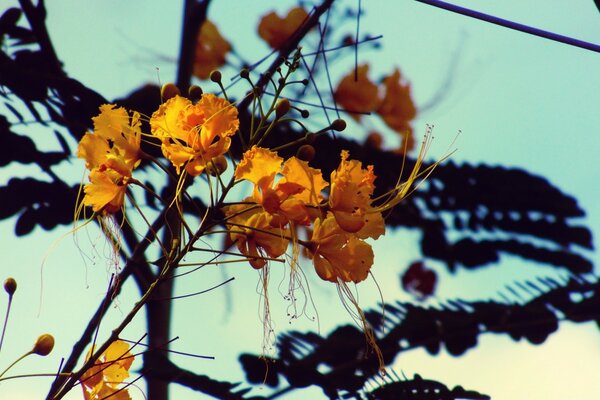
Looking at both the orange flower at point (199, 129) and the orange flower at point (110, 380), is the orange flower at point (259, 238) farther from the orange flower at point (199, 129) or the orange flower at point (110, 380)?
the orange flower at point (110, 380)

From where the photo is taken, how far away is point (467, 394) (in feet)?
4.54

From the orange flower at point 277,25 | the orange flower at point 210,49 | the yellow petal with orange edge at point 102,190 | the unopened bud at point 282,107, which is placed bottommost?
the yellow petal with orange edge at point 102,190

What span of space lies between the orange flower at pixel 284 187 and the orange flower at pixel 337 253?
47mm

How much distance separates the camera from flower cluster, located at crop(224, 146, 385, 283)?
3.69ft

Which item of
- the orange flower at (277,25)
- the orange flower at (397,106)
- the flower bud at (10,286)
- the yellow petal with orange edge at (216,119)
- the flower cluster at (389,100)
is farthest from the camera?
the orange flower at (397,106)

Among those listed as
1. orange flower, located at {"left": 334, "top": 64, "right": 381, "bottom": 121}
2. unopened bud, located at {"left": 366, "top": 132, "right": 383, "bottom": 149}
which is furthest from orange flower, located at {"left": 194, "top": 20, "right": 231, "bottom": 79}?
unopened bud, located at {"left": 366, "top": 132, "right": 383, "bottom": 149}

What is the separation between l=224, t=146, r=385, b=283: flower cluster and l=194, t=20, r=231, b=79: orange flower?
159cm

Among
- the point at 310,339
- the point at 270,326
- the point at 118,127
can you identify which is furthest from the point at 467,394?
the point at 118,127

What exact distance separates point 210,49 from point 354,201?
1.70m

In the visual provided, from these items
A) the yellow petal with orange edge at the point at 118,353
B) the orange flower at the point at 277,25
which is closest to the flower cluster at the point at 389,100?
the orange flower at the point at 277,25

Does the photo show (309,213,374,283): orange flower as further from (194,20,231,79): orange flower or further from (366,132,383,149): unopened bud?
(194,20,231,79): orange flower

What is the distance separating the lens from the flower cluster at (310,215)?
1.13 m

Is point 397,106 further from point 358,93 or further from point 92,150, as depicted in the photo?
point 92,150

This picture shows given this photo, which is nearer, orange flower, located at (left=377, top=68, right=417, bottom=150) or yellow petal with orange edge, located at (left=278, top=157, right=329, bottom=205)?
yellow petal with orange edge, located at (left=278, top=157, right=329, bottom=205)
